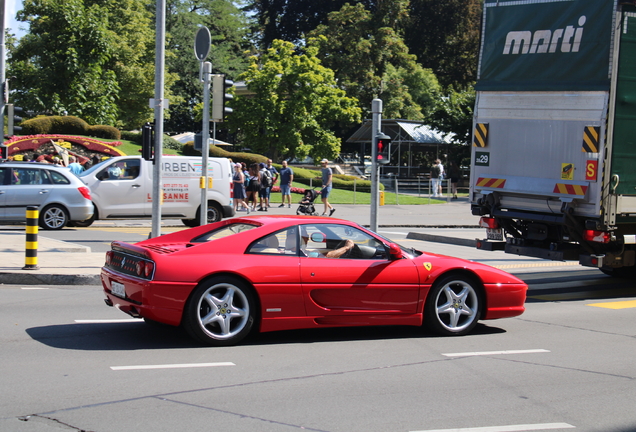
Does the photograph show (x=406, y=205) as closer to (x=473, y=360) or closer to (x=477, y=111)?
(x=477, y=111)

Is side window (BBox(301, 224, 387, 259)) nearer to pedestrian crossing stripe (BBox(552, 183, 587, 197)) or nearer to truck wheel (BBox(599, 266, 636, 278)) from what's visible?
pedestrian crossing stripe (BBox(552, 183, 587, 197))

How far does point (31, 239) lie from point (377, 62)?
46.2m

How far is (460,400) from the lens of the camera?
5.69 m

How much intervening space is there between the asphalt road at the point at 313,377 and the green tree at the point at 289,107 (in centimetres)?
3481

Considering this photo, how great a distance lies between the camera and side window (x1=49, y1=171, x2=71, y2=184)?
1820 cm

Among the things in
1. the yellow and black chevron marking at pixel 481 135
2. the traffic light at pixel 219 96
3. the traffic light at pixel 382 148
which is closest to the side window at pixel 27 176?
the traffic light at pixel 219 96

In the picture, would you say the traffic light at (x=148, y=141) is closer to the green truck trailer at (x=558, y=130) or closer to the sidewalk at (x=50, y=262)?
the sidewalk at (x=50, y=262)

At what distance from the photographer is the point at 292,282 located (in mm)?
7258

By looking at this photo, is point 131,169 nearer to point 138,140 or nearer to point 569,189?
point 569,189

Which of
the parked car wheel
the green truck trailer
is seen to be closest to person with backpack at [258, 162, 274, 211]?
the parked car wheel

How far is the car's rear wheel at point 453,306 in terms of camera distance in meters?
7.89

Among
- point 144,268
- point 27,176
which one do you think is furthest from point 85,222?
point 144,268

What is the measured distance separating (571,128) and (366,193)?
84.1 feet

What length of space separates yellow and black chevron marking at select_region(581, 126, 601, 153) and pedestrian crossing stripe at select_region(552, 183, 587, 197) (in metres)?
0.51
